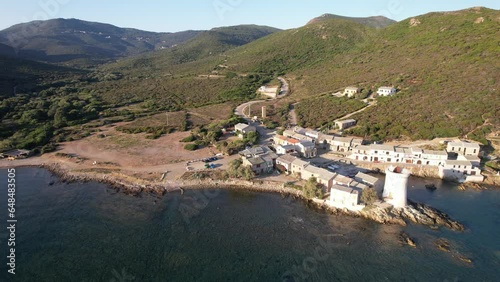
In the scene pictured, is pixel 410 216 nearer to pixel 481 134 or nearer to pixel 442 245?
pixel 442 245

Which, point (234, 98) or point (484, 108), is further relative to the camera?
point (234, 98)

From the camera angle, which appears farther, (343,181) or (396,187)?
(343,181)

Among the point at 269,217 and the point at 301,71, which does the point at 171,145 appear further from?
the point at 301,71

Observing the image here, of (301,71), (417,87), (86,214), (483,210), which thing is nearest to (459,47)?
(417,87)

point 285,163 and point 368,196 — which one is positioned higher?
point 285,163

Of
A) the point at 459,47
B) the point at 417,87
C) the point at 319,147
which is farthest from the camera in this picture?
the point at 459,47

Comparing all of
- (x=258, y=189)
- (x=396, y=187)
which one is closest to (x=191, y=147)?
(x=258, y=189)
